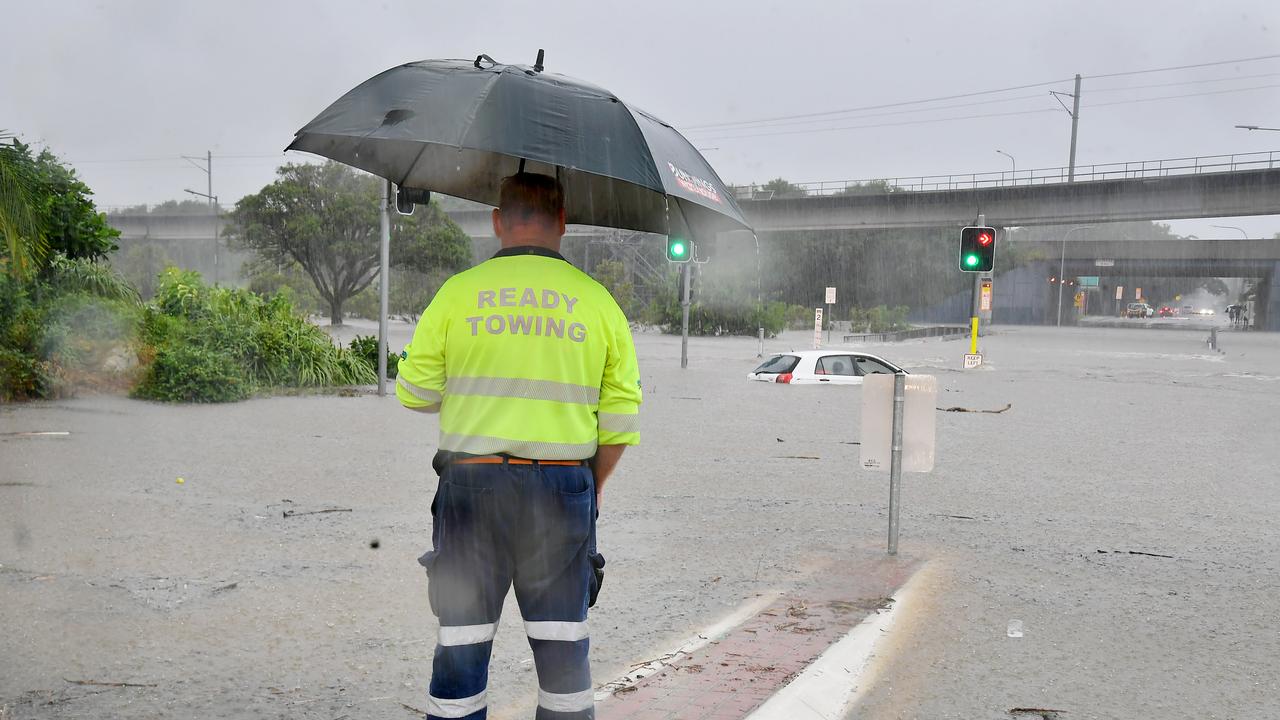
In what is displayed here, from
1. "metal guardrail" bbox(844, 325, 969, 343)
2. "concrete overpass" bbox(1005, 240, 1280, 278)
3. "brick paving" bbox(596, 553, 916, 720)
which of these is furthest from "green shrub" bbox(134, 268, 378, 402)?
"concrete overpass" bbox(1005, 240, 1280, 278)

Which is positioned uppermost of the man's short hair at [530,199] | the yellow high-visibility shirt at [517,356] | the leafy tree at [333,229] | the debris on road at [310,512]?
the leafy tree at [333,229]

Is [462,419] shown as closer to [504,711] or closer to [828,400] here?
[504,711]

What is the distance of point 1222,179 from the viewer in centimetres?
4506

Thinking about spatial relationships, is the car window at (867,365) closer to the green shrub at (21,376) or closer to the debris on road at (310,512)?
the green shrub at (21,376)

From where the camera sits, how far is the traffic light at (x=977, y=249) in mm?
21328

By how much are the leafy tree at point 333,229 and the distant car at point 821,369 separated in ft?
81.4

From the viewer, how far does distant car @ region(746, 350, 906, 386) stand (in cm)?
2225

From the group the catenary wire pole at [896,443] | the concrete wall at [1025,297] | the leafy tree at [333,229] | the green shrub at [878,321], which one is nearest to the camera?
the catenary wire pole at [896,443]

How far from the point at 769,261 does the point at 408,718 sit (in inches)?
2698

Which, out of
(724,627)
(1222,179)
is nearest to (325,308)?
(1222,179)

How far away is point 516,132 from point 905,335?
5287 centimetres

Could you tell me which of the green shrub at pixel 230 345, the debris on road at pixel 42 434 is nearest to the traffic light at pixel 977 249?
the green shrub at pixel 230 345

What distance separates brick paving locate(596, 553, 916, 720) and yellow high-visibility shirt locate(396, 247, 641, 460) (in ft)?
5.23

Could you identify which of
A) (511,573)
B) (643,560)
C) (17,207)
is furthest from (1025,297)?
(511,573)
